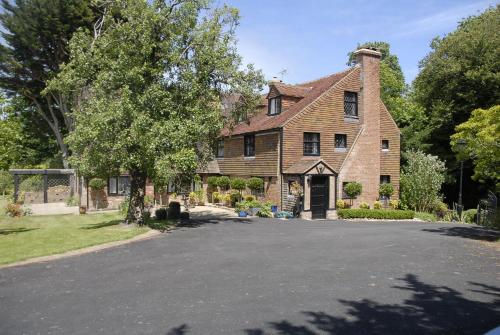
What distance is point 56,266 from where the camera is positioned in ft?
40.9

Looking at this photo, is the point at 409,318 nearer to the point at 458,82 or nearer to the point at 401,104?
the point at 458,82

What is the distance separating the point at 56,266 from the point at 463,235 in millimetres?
17442

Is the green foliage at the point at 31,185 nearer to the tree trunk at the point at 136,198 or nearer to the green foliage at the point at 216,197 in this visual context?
the green foliage at the point at 216,197

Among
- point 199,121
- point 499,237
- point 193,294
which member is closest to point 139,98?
point 199,121

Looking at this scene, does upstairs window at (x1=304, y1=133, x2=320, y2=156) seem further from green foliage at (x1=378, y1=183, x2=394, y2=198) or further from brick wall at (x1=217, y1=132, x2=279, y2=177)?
green foliage at (x1=378, y1=183, x2=394, y2=198)

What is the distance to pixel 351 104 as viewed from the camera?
3169 cm

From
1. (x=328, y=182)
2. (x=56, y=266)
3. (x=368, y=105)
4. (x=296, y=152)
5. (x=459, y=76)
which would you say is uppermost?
(x=459, y=76)

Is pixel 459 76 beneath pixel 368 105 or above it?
above

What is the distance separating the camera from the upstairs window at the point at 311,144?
29.6 meters

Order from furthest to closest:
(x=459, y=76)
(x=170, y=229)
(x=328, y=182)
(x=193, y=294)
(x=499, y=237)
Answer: (x=459, y=76) → (x=328, y=182) → (x=170, y=229) → (x=499, y=237) → (x=193, y=294)

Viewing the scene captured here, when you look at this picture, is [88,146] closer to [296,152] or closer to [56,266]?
[56,266]

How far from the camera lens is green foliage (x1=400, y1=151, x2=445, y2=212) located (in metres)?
30.8

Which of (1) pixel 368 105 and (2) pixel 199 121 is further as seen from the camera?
(1) pixel 368 105

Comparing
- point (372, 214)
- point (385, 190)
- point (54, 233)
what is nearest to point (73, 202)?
point (54, 233)
